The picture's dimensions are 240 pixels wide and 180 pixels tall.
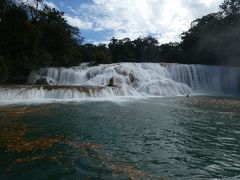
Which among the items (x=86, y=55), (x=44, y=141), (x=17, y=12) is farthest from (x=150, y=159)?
(x=86, y=55)

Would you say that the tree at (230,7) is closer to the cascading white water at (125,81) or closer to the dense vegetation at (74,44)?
the dense vegetation at (74,44)

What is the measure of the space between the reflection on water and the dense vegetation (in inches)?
644

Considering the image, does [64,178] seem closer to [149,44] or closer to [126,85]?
[126,85]

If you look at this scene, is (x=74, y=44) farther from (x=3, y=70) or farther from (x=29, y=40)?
(x=3, y=70)

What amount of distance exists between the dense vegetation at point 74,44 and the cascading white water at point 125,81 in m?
2.89

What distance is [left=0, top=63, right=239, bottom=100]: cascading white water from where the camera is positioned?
23.7 meters

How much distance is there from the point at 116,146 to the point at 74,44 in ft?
108

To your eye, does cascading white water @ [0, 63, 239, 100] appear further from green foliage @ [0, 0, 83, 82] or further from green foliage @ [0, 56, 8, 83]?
green foliage @ [0, 56, 8, 83]

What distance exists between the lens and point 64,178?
→ 6.93 meters

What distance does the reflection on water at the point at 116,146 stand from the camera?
24.2 feet

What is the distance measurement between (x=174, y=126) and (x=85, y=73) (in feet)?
71.0

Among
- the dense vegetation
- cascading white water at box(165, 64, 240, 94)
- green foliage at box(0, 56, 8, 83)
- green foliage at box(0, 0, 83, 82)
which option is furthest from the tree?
green foliage at box(0, 56, 8, 83)

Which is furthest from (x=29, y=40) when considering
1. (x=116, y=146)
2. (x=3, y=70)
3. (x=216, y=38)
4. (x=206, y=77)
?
(x=216, y=38)

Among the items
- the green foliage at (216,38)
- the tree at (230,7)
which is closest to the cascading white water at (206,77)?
the green foliage at (216,38)
